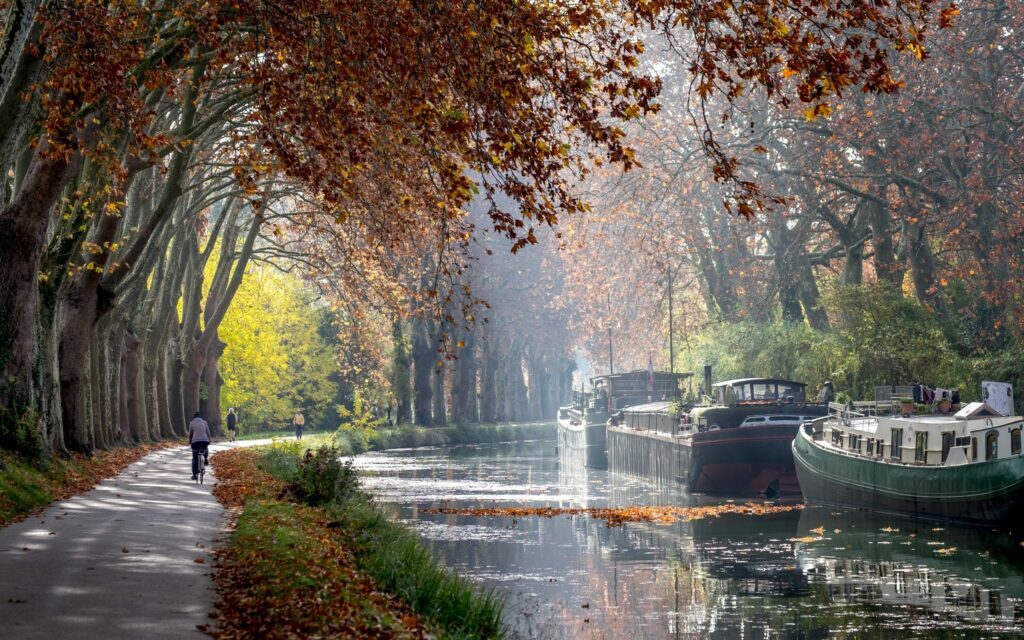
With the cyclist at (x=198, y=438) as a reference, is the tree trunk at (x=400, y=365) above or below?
above

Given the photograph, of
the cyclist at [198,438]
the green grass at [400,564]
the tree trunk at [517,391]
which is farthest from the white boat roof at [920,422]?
the tree trunk at [517,391]

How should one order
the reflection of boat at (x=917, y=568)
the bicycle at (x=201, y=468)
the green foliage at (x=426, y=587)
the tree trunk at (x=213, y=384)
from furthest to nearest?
the tree trunk at (x=213, y=384), the bicycle at (x=201, y=468), the reflection of boat at (x=917, y=568), the green foliage at (x=426, y=587)

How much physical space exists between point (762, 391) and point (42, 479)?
86.8ft

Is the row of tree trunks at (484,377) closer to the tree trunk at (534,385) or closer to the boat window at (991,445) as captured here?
the tree trunk at (534,385)

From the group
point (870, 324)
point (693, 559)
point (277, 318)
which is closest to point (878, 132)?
point (870, 324)

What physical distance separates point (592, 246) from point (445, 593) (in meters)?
49.1

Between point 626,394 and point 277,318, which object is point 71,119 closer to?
point 626,394

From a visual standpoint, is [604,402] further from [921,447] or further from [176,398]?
[921,447]

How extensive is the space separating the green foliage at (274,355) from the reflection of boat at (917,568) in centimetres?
4800

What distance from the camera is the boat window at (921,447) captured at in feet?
105

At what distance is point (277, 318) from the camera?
79.8 meters

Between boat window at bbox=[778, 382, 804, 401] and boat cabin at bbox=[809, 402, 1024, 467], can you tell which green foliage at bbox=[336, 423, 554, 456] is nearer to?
boat window at bbox=[778, 382, 804, 401]

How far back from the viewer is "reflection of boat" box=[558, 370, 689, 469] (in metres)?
65.3

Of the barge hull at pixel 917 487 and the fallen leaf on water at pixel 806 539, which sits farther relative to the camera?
the barge hull at pixel 917 487
